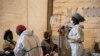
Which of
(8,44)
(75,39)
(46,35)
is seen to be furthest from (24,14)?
(75,39)

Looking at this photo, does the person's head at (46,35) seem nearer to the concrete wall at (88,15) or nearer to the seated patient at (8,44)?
the concrete wall at (88,15)

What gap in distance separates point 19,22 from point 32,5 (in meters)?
0.59

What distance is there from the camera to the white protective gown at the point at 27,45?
5.52 meters

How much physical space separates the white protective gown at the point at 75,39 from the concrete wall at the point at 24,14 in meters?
2.07

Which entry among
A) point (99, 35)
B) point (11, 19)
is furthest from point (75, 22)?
point (11, 19)

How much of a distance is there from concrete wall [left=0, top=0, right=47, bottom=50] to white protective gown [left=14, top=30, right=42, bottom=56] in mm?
2760

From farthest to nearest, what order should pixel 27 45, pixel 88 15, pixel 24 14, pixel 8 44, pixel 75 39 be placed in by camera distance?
pixel 24 14, pixel 88 15, pixel 8 44, pixel 75 39, pixel 27 45

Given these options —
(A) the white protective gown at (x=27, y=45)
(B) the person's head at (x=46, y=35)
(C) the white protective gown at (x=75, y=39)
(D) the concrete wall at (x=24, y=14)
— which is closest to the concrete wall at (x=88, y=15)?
(B) the person's head at (x=46, y=35)

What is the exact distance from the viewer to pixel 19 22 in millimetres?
8781

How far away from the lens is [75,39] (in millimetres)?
6387

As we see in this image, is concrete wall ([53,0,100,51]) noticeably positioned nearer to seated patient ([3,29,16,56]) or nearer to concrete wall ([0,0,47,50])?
concrete wall ([0,0,47,50])

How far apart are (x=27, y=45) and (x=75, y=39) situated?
3.95 feet

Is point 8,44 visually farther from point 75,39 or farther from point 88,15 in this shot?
point 88,15

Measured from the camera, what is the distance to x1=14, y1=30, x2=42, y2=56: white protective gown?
552 cm
